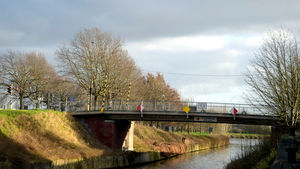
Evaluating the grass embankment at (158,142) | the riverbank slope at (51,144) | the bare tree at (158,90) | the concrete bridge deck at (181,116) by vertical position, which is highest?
the bare tree at (158,90)

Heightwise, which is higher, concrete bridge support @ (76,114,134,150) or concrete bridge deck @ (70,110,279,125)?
concrete bridge deck @ (70,110,279,125)

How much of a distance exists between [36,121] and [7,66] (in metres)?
33.7

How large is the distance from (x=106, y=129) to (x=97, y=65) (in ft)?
46.8

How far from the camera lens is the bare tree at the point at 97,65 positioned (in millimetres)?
48938

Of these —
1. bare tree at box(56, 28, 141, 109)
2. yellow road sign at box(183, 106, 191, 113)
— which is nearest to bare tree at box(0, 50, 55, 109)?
bare tree at box(56, 28, 141, 109)

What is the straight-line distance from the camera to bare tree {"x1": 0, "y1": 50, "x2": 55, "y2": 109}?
62188 millimetres

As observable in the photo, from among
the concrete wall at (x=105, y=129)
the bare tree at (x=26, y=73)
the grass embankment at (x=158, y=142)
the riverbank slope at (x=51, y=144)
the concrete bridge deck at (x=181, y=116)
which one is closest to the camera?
the riverbank slope at (x=51, y=144)

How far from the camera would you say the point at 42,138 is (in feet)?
97.9

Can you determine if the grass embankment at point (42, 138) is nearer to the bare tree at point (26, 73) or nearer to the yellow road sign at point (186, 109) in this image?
the yellow road sign at point (186, 109)

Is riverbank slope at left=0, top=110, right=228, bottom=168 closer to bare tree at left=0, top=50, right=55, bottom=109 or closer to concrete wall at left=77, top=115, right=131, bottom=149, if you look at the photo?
concrete wall at left=77, top=115, right=131, bottom=149

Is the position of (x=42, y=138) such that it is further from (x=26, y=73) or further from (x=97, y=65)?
(x=26, y=73)

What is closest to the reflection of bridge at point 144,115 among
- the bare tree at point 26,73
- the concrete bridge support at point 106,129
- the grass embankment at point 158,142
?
the concrete bridge support at point 106,129

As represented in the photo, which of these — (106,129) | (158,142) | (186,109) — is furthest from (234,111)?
(158,142)

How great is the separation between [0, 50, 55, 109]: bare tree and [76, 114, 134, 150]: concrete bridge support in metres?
27.4
